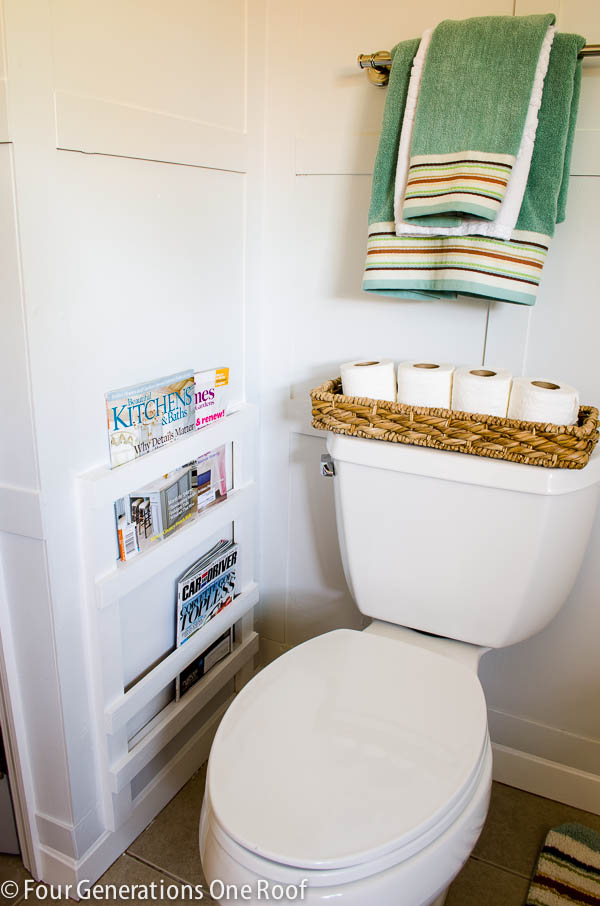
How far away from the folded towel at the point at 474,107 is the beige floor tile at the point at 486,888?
1180mm

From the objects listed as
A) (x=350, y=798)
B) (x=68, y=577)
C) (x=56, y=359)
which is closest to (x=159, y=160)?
(x=56, y=359)

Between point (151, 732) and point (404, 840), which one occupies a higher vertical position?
point (404, 840)

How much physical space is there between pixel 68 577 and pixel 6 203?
1.78 ft

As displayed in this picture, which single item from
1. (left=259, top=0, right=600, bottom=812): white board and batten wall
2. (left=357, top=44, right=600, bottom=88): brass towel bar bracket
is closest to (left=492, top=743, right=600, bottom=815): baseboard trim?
(left=259, top=0, right=600, bottom=812): white board and batten wall

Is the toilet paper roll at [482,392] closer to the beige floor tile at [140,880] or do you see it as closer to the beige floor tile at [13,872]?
the beige floor tile at [140,880]

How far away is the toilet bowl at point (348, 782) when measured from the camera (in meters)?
0.80

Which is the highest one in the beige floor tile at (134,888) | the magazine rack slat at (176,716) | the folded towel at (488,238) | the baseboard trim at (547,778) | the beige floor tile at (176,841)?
the folded towel at (488,238)

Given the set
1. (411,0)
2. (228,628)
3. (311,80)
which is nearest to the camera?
(411,0)

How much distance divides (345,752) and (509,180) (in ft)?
2.94

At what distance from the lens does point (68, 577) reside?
1.05 metres

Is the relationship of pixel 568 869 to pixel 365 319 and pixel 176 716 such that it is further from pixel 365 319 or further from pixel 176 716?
pixel 365 319

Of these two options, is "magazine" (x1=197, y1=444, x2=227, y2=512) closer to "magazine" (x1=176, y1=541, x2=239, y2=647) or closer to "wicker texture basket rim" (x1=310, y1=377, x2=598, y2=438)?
"magazine" (x1=176, y1=541, x2=239, y2=647)

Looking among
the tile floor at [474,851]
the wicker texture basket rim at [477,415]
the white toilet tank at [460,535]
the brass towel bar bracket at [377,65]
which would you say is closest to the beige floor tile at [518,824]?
the tile floor at [474,851]

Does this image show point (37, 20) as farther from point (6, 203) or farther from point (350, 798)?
point (350, 798)
